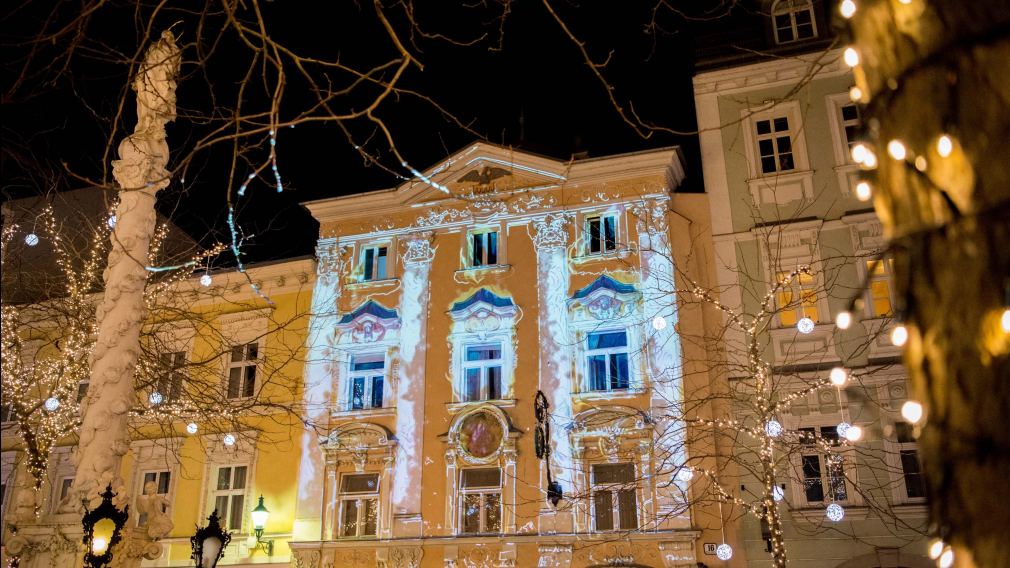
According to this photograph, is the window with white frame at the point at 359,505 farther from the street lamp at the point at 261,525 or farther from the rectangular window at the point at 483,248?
the rectangular window at the point at 483,248

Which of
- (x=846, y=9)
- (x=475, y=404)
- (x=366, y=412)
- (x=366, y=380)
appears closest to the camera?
(x=846, y=9)

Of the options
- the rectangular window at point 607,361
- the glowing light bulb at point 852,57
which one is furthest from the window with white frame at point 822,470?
the glowing light bulb at point 852,57

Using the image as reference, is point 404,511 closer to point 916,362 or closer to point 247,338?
point 247,338

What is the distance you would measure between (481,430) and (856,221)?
30.9 feet

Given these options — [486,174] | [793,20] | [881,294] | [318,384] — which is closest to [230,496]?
[318,384]

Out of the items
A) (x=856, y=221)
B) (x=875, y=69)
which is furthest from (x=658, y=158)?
(x=875, y=69)

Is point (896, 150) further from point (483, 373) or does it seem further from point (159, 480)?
point (159, 480)

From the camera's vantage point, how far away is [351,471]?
784 inches

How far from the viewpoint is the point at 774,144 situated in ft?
62.6

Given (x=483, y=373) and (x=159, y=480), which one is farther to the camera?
(x=159, y=480)

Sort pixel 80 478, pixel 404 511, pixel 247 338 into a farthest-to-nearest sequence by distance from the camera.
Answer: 1. pixel 247 338
2. pixel 404 511
3. pixel 80 478

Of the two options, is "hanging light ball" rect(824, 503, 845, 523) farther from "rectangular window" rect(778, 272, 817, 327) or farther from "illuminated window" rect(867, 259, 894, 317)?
"illuminated window" rect(867, 259, 894, 317)

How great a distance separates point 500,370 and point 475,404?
3.37 ft

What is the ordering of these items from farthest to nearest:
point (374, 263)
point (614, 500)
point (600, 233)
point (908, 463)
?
point (374, 263), point (600, 233), point (614, 500), point (908, 463)
